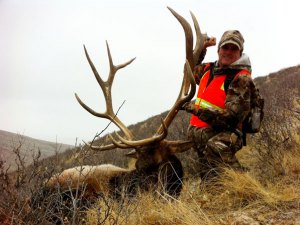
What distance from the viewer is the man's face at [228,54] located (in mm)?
4344

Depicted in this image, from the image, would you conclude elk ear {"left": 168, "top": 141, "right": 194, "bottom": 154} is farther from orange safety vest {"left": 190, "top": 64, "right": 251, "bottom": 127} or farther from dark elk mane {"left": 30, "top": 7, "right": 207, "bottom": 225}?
orange safety vest {"left": 190, "top": 64, "right": 251, "bottom": 127}

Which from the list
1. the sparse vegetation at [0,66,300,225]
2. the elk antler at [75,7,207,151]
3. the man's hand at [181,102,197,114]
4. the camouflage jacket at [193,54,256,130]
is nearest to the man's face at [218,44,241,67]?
the camouflage jacket at [193,54,256,130]

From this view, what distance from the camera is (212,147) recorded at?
13.3ft

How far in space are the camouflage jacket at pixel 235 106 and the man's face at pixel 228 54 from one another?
147 mm

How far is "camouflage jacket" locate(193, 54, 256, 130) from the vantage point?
13.2 ft

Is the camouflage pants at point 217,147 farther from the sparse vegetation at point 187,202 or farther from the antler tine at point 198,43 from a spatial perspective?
the antler tine at point 198,43

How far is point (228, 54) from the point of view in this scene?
436 centimetres

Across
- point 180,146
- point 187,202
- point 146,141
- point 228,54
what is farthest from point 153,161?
point 228,54

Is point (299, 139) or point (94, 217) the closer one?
point (94, 217)

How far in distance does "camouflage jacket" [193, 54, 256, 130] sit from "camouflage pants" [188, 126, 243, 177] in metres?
0.11

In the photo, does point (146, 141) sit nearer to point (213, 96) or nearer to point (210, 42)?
point (213, 96)

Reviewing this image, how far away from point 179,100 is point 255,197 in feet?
5.17

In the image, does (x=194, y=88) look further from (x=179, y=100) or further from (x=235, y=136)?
(x=235, y=136)

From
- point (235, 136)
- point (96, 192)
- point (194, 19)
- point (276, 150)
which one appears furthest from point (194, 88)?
point (96, 192)
